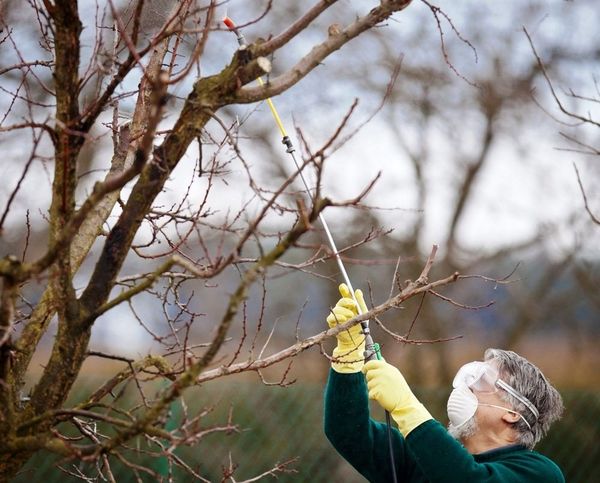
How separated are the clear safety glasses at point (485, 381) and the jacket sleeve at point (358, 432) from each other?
330mm

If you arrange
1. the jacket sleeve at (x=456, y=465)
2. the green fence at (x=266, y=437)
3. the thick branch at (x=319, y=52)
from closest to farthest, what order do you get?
1. the thick branch at (x=319, y=52)
2. the jacket sleeve at (x=456, y=465)
3. the green fence at (x=266, y=437)

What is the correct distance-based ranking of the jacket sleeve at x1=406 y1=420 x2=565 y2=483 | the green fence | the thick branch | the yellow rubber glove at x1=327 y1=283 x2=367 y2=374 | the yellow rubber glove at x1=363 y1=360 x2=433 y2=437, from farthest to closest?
the green fence → the yellow rubber glove at x1=327 y1=283 x2=367 y2=374 → the yellow rubber glove at x1=363 y1=360 x2=433 y2=437 → the jacket sleeve at x1=406 y1=420 x2=565 y2=483 → the thick branch

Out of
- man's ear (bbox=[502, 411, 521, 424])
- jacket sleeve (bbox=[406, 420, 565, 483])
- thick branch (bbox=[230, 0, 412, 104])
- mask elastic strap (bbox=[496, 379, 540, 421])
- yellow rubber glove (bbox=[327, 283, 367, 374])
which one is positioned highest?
thick branch (bbox=[230, 0, 412, 104])

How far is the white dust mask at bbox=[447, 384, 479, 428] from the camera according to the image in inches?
112

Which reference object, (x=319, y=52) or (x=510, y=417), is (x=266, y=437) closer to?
(x=510, y=417)

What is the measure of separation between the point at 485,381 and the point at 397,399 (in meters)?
0.39

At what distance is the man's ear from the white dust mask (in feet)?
0.32

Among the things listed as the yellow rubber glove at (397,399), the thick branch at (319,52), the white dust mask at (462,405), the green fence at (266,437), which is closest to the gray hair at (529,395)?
the white dust mask at (462,405)

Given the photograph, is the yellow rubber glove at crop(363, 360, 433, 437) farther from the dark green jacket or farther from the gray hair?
the gray hair

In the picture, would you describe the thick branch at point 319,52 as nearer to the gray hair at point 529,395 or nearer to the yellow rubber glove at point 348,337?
the yellow rubber glove at point 348,337

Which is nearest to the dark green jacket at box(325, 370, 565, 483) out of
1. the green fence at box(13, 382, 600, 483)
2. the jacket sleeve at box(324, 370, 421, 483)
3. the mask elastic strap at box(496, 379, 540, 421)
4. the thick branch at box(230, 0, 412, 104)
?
the jacket sleeve at box(324, 370, 421, 483)

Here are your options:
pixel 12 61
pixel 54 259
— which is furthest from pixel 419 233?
pixel 54 259

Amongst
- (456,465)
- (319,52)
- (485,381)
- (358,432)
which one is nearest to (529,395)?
(485,381)

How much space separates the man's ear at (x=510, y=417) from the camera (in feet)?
9.25
